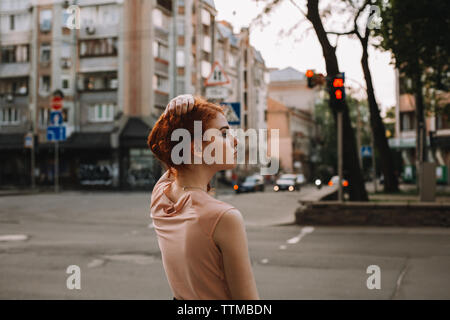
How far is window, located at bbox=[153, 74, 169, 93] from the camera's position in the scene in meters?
44.0

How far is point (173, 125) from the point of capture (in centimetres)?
192

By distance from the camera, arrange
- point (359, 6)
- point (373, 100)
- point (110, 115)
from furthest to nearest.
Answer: point (110, 115)
point (373, 100)
point (359, 6)

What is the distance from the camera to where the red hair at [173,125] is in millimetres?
1869

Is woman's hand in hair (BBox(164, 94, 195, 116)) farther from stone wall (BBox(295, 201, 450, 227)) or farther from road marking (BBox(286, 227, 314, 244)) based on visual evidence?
stone wall (BBox(295, 201, 450, 227))

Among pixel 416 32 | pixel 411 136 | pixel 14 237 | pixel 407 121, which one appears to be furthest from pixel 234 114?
pixel 407 121

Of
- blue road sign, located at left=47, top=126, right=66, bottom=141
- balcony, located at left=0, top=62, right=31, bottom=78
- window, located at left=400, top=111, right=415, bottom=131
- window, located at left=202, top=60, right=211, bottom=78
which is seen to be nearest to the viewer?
blue road sign, located at left=47, top=126, right=66, bottom=141

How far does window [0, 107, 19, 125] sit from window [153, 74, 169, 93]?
12996 millimetres

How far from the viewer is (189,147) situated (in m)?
1.87

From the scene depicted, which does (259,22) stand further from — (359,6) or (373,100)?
(373,100)

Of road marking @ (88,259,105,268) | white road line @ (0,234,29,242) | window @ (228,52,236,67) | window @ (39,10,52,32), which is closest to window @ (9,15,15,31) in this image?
window @ (39,10,52,32)

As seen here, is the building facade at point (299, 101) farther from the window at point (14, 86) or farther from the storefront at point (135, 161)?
the window at point (14, 86)

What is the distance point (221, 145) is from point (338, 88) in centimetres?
1274
